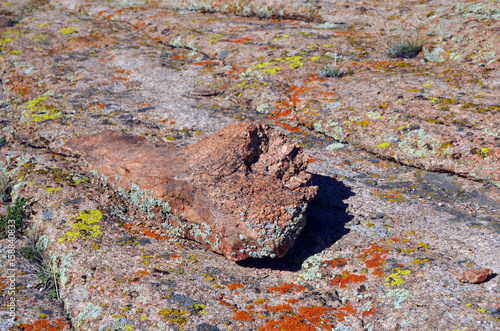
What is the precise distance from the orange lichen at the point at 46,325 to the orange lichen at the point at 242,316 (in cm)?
204

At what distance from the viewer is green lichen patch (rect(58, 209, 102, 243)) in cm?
517

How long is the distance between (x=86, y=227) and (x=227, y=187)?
222 cm

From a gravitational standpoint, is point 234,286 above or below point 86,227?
below

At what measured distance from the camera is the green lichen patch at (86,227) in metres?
5.17

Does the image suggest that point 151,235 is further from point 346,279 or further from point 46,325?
point 346,279

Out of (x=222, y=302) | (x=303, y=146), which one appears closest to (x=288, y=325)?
(x=222, y=302)

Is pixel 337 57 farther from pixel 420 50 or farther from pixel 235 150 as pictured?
pixel 235 150

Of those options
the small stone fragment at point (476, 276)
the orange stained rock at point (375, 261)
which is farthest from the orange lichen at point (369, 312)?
the small stone fragment at point (476, 276)

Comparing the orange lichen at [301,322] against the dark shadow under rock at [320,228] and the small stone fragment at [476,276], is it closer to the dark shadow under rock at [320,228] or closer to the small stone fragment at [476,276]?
the dark shadow under rock at [320,228]

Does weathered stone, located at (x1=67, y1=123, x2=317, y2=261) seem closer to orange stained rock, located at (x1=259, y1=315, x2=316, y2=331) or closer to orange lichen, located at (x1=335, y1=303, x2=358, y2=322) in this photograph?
orange stained rock, located at (x1=259, y1=315, x2=316, y2=331)

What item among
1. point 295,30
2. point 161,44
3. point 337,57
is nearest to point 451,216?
point 337,57

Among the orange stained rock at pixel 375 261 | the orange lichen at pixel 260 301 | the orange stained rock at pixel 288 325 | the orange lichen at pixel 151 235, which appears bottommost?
the orange lichen at pixel 260 301

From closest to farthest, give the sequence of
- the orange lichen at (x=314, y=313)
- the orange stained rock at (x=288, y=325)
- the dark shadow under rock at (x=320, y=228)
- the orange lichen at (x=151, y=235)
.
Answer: the orange stained rock at (x=288, y=325)
the orange lichen at (x=314, y=313)
the dark shadow under rock at (x=320, y=228)
the orange lichen at (x=151, y=235)

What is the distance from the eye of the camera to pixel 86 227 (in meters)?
5.31
